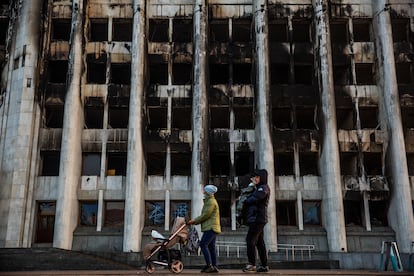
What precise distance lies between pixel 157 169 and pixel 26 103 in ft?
31.9

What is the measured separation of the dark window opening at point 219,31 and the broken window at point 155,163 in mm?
9397

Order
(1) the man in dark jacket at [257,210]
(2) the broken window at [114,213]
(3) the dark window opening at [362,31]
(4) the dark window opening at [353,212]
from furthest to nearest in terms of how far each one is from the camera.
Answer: (3) the dark window opening at [362,31], (4) the dark window opening at [353,212], (2) the broken window at [114,213], (1) the man in dark jacket at [257,210]

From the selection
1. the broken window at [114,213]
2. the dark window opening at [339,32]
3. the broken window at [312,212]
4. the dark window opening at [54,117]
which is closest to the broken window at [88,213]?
the broken window at [114,213]

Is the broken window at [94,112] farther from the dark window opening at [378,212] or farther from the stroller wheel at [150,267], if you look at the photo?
the stroller wheel at [150,267]

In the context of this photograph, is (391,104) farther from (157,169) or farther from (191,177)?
(157,169)

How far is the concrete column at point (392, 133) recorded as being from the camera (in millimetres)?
27547

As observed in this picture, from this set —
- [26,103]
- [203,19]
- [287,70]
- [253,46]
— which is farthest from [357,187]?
[26,103]

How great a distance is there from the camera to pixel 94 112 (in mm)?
31422

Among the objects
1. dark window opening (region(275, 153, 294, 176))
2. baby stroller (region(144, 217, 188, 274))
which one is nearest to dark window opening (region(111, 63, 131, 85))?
dark window opening (region(275, 153, 294, 176))

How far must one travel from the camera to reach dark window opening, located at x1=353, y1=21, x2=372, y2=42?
3247 centimetres

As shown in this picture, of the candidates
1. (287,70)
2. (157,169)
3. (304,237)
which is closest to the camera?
(304,237)

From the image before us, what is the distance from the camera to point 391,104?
29203 mm

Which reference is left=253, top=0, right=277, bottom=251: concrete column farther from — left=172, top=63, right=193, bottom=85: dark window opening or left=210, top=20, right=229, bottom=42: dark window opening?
left=172, top=63, right=193, bottom=85: dark window opening

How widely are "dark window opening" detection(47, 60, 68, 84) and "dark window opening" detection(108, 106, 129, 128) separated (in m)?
4.69
